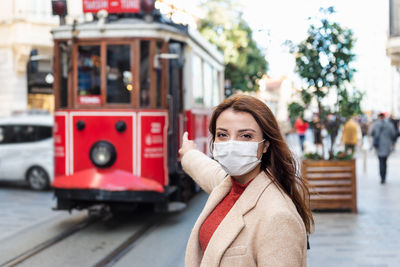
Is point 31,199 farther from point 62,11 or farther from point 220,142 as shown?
point 220,142

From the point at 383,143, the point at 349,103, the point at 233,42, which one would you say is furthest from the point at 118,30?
the point at 233,42

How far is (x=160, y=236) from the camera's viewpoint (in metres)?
8.36

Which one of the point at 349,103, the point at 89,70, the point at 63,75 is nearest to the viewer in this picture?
the point at 89,70

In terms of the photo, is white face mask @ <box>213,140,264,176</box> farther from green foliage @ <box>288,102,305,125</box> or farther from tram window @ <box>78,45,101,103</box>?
green foliage @ <box>288,102,305,125</box>

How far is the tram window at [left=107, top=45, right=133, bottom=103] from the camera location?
29.5 feet

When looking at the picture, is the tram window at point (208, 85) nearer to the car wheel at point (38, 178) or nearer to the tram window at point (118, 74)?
the tram window at point (118, 74)

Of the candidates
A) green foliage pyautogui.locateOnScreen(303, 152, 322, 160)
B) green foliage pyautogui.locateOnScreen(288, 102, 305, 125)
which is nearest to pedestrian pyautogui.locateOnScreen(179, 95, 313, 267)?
green foliage pyautogui.locateOnScreen(303, 152, 322, 160)

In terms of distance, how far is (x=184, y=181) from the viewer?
34.6 feet

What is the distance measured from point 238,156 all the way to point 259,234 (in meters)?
0.34

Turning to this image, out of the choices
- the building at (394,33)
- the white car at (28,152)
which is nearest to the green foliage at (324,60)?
the building at (394,33)

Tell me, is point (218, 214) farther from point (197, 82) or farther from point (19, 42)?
point (19, 42)

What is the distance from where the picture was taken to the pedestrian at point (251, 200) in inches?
83.1

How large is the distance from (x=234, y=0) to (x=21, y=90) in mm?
8521

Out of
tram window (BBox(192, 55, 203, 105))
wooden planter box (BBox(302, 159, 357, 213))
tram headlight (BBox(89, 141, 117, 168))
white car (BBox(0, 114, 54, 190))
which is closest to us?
tram headlight (BBox(89, 141, 117, 168))
